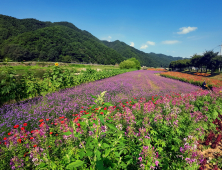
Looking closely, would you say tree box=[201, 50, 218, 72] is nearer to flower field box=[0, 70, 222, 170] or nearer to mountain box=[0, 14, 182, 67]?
flower field box=[0, 70, 222, 170]

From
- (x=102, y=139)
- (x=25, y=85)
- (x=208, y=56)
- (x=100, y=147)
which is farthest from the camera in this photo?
(x=208, y=56)

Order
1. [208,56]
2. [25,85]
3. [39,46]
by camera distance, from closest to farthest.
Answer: [25,85] < [208,56] < [39,46]

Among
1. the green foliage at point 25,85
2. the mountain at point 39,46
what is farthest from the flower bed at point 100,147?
the mountain at point 39,46

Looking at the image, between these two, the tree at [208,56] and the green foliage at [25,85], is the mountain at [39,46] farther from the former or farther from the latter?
the tree at [208,56]

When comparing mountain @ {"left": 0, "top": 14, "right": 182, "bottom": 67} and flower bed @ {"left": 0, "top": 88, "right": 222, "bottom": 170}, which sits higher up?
mountain @ {"left": 0, "top": 14, "right": 182, "bottom": 67}

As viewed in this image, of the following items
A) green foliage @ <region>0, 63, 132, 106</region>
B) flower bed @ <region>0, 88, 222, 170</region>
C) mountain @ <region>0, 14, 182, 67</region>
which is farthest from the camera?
mountain @ <region>0, 14, 182, 67</region>

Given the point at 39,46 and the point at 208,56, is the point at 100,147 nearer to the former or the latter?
the point at 208,56

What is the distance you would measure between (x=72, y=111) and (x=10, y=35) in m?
102

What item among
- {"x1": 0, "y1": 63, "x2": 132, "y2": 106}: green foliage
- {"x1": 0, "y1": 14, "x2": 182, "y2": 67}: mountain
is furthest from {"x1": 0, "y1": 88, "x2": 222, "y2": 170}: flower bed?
{"x1": 0, "y1": 14, "x2": 182, "y2": 67}: mountain

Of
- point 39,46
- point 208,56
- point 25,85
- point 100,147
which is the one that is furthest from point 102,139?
point 39,46

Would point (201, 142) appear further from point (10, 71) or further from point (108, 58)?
point (108, 58)

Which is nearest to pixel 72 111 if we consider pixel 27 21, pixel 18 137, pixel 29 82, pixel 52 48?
pixel 18 137

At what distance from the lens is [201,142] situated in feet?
13.0

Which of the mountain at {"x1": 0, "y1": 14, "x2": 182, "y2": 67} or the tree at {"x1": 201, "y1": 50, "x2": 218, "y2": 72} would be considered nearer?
the tree at {"x1": 201, "y1": 50, "x2": 218, "y2": 72}
